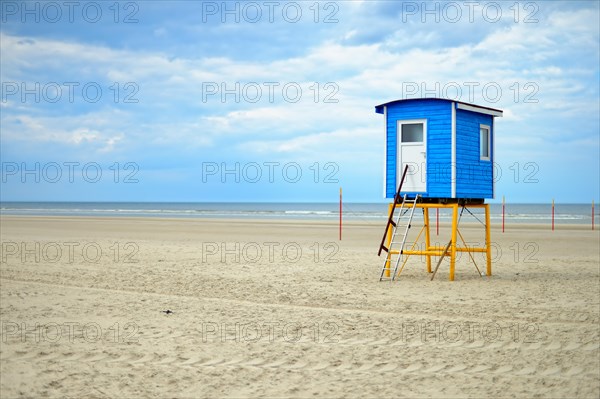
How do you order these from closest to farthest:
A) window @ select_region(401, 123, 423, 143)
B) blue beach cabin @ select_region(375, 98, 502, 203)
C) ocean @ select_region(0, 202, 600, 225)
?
blue beach cabin @ select_region(375, 98, 502, 203) → window @ select_region(401, 123, 423, 143) → ocean @ select_region(0, 202, 600, 225)

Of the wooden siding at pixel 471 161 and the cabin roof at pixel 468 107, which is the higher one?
the cabin roof at pixel 468 107

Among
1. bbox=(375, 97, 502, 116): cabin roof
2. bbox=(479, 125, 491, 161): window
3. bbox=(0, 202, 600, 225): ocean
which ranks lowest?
bbox=(0, 202, 600, 225): ocean

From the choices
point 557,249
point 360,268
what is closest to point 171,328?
point 360,268

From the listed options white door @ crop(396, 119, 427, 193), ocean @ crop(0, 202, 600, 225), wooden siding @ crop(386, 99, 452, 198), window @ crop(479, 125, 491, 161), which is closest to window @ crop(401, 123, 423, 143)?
white door @ crop(396, 119, 427, 193)

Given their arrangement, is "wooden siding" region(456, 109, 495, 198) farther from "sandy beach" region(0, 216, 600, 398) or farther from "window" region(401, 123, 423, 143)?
"sandy beach" region(0, 216, 600, 398)

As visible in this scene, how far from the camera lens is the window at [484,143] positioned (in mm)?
15516

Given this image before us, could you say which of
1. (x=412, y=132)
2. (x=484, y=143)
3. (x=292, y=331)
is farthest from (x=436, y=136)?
(x=292, y=331)

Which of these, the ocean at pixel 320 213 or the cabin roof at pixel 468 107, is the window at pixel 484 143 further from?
the ocean at pixel 320 213

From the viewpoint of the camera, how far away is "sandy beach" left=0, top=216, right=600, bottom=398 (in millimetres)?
6215

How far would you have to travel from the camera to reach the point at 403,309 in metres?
10.3

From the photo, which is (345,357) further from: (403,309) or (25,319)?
(25,319)

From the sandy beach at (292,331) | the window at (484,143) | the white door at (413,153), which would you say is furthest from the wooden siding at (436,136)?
the sandy beach at (292,331)

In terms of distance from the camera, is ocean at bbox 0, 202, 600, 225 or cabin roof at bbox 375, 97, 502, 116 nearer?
cabin roof at bbox 375, 97, 502, 116

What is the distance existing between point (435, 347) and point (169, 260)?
1128 centimetres
